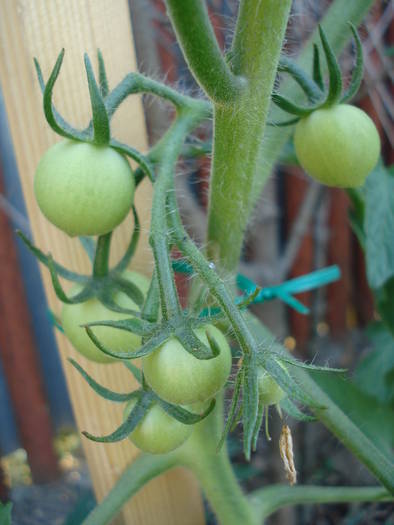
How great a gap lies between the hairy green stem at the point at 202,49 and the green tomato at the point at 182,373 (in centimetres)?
15

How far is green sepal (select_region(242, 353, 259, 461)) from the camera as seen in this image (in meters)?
0.34

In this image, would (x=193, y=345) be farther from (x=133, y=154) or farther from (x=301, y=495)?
(x=301, y=495)

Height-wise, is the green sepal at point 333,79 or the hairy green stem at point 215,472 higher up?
the green sepal at point 333,79

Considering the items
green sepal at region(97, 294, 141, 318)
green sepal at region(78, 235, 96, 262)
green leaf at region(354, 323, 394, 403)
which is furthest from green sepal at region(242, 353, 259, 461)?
green leaf at region(354, 323, 394, 403)

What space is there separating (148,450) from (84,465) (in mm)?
998

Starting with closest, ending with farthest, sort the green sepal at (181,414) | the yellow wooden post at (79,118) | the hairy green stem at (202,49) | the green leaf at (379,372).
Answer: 1. the hairy green stem at (202,49)
2. the green sepal at (181,414)
3. the yellow wooden post at (79,118)
4. the green leaf at (379,372)

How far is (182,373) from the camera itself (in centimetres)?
36

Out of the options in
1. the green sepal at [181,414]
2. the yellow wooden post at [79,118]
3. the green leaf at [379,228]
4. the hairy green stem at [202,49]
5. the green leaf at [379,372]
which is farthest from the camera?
the green leaf at [379,372]

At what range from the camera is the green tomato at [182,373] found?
1.17 feet

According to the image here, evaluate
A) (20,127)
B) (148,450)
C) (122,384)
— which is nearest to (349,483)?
(122,384)

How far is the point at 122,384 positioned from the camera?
0.62 meters

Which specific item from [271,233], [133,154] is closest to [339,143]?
[133,154]

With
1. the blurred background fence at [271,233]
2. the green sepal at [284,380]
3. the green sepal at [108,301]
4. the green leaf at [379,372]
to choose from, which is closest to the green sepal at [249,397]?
the green sepal at [284,380]

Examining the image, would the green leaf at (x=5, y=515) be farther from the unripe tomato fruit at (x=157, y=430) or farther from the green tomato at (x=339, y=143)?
the green tomato at (x=339, y=143)
